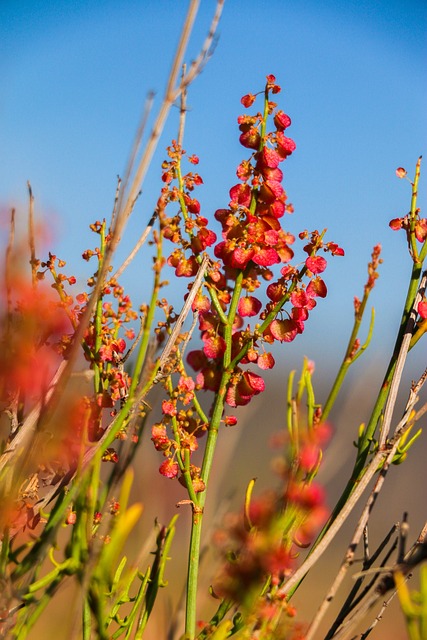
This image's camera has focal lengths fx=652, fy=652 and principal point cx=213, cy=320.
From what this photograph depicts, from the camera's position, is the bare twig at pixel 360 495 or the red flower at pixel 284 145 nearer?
the bare twig at pixel 360 495

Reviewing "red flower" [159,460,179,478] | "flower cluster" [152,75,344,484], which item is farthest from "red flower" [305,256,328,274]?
"red flower" [159,460,179,478]

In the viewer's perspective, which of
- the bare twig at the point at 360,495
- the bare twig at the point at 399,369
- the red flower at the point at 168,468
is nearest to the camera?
the bare twig at the point at 360,495

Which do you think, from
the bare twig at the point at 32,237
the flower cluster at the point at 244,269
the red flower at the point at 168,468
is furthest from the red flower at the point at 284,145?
the red flower at the point at 168,468

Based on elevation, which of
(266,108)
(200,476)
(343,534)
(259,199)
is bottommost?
(343,534)

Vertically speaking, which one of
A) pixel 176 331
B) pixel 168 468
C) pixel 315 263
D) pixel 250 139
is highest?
pixel 250 139

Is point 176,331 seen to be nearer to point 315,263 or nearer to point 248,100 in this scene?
point 315,263

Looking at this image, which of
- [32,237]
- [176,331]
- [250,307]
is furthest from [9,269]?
[250,307]

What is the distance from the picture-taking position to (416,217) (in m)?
1.03

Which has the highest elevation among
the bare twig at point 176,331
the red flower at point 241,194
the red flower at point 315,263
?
the red flower at point 241,194

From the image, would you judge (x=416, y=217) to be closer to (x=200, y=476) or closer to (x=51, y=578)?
(x=200, y=476)

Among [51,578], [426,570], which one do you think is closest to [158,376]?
[51,578]

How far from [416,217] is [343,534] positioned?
25.9 feet

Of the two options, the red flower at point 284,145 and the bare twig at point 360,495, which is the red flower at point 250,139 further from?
the bare twig at point 360,495

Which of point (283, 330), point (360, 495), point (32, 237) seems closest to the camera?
point (360, 495)
